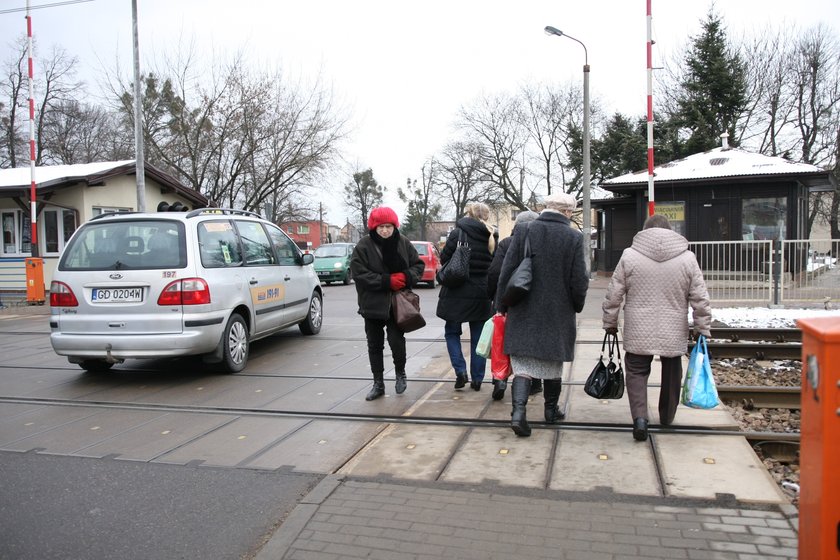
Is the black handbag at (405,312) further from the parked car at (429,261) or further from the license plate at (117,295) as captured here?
the parked car at (429,261)

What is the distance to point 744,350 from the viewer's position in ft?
29.1

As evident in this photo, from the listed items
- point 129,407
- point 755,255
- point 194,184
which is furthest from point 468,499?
point 194,184

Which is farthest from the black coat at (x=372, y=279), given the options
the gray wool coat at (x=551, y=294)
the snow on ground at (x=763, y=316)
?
the snow on ground at (x=763, y=316)

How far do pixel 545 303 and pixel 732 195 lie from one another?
1791 centimetres

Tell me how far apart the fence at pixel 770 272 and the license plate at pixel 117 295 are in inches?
411

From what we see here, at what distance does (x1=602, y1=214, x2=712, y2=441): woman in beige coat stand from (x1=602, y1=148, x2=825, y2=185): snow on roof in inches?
654

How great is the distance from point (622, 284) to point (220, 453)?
315 centimetres

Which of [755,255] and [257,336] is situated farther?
[755,255]

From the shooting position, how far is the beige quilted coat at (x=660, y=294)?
4.59 metres

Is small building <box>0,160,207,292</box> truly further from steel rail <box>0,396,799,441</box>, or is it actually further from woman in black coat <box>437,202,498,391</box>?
woman in black coat <box>437,202,498,391</box>

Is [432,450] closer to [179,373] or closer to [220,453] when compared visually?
[220,453]

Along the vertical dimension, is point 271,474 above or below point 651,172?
below

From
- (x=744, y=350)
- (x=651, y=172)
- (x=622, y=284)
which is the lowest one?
(x=744, y=350)

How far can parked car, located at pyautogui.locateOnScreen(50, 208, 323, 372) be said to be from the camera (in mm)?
6582
